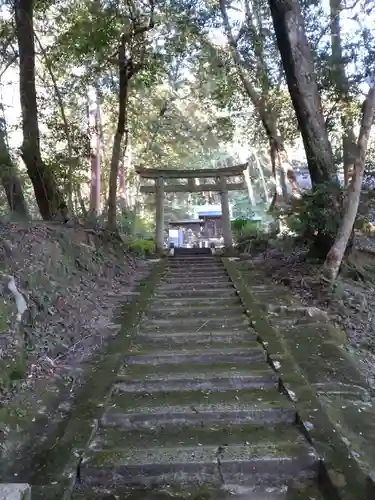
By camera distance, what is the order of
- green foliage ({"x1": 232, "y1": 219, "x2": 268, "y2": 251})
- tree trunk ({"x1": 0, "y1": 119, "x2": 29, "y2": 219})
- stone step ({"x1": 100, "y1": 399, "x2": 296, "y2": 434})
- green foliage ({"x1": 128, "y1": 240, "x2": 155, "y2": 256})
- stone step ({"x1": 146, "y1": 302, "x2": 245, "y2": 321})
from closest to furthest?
stone step ({"x1": 100, "y1": 399, "x2": 296, "y2": 434})
stone step ({"x1": 146, "y1": 302, "x2": 245, "y2": 321})
tree trunk ({"x1": 0, "y1": 119, "x2": 29, "y2": 219})
green foliage ({"x1": 128, "y1": 240, "x2": 155, "y2": 256})
green foliage ({"x1": 232, "y1": 219, "x2": 268, "y2": 251})

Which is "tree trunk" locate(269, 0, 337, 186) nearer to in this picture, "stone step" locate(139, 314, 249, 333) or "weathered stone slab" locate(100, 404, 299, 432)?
"stone step" locate(139, 314, 249, 333)

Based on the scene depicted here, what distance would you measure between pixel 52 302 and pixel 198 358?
1.87 metres

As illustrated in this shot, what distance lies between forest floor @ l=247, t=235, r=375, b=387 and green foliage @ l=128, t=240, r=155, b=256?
4.83 metres

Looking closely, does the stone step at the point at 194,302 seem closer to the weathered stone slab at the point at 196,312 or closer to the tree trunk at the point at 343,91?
the weathered stone slab at the point at 196,312

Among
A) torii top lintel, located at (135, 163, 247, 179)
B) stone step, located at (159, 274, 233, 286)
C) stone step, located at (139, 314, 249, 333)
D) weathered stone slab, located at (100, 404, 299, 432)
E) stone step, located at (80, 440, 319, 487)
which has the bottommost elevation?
stone step, located at (80, 440, 319, 487)

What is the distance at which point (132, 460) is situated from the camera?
9.81 feet

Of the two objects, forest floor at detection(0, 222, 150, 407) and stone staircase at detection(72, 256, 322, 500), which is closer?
stone staircase at detection(72, 256, 322, 500)

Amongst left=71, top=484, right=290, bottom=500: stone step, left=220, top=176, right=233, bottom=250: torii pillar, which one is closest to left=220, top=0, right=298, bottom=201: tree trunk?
left=220, top=176, right=233, bottom=250: torii pillar

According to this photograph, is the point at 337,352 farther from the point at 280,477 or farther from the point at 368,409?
the point at 280,477

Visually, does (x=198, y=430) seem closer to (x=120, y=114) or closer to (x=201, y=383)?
(x=201, y=383)

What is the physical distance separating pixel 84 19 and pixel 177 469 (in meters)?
10.3

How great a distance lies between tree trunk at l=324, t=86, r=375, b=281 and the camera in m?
6.38

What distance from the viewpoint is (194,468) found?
9.68 ft

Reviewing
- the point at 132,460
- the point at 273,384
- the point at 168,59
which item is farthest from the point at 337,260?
the point at 168,59
